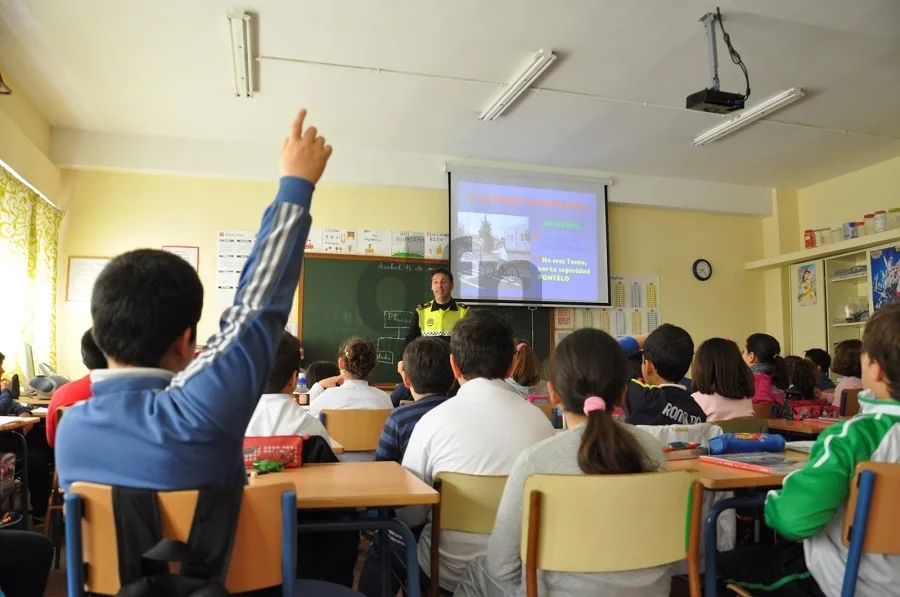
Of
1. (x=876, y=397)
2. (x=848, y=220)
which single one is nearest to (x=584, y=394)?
(x=876, y=397)

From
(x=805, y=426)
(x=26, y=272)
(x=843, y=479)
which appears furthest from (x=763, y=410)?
(x=26, y=272)

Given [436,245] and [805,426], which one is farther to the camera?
[436,245]

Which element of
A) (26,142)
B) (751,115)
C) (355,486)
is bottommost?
(355,486)

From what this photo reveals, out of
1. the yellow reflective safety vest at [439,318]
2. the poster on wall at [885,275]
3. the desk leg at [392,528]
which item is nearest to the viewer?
the desk leg at [392,528]

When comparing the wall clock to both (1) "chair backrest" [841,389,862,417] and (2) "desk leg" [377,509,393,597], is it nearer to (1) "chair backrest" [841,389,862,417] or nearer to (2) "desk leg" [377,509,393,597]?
(1) "chair backrest" [841,389,862,417]

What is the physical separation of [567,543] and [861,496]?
1.97 ft

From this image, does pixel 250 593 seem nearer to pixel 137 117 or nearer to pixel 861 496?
pixel 861 496

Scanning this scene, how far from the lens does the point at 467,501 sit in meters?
1.63

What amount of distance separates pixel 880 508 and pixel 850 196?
20.5ft

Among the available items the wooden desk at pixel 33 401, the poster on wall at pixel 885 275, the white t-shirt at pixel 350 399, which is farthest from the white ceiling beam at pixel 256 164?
the white t-shirt at pixel 350 399

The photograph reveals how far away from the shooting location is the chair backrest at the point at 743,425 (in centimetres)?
267

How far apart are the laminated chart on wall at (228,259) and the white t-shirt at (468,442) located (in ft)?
13.7

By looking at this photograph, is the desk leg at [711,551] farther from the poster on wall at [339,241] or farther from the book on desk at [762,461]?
the poster on wall at [339,241]

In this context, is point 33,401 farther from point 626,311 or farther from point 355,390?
point 626,311
